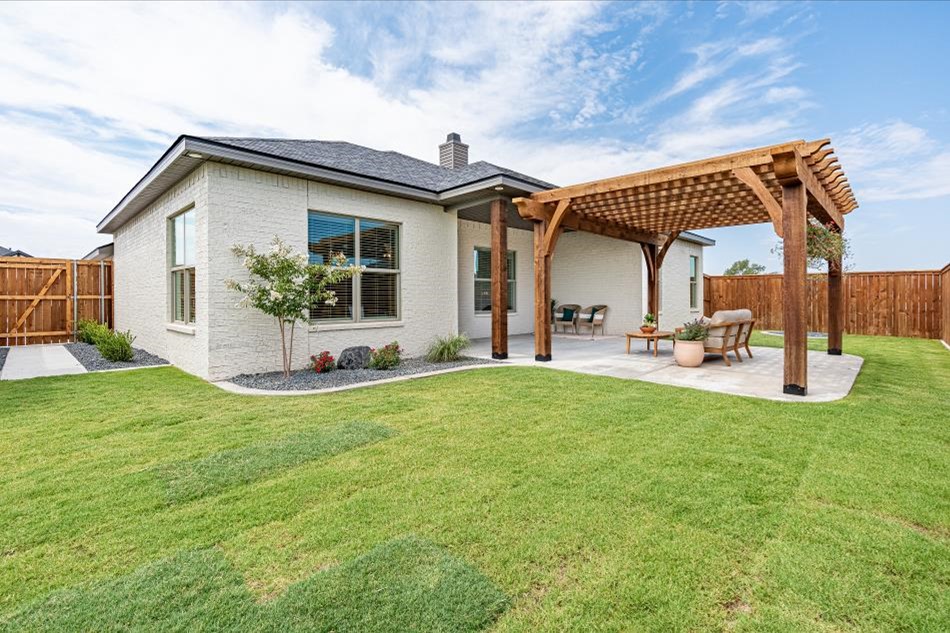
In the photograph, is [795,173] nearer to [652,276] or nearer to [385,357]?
[385,357]

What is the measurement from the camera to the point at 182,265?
727cm

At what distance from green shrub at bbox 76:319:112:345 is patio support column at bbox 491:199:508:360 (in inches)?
325

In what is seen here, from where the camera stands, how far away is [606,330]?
12930 mm

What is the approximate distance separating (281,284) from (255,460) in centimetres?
328

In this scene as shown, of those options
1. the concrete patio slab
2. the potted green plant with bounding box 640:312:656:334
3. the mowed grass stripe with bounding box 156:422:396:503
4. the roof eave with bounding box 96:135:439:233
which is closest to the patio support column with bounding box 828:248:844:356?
the concrete patio slab

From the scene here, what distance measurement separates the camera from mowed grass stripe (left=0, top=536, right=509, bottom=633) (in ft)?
5.08

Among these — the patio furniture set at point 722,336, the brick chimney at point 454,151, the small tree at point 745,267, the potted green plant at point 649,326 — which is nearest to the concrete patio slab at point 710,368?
the patio furniture set at point 722,336

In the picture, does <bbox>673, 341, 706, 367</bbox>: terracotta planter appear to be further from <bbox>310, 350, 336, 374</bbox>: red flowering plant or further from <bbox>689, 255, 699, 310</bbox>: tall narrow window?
<bbox>689, 255, 699, 310</bbox>: tall narrow window

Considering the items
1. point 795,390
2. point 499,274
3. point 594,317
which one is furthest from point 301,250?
point 594,317

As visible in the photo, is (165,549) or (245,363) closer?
(165,549)

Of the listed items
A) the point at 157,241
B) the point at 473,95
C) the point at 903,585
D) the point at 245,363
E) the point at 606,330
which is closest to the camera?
the point at 903,585

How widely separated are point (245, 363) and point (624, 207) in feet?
23.2

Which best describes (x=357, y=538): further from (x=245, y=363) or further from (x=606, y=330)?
(x=606, y=330)

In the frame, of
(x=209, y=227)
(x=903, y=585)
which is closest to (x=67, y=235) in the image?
(x=209, y=227)
